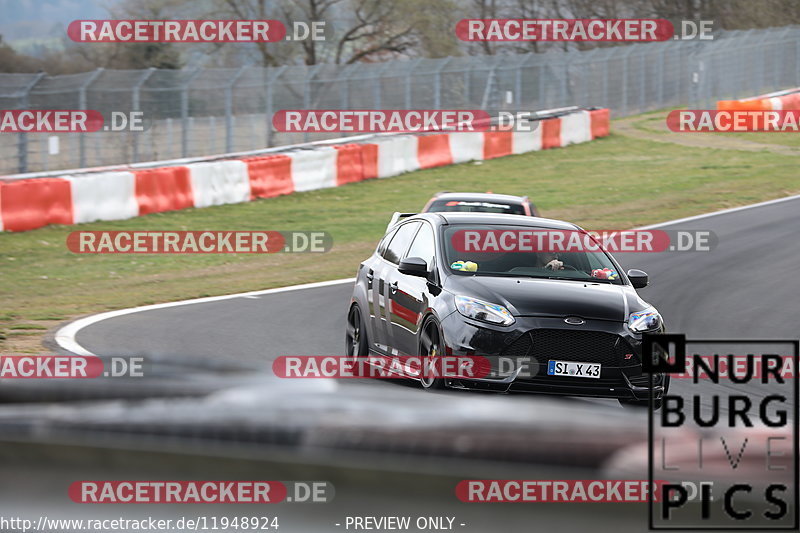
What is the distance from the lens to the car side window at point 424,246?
9.93 meters

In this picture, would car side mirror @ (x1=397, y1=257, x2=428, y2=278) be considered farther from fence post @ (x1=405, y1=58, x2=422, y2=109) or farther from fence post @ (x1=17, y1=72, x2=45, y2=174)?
fence post @ (x1=405, y1=58, x2=422, y2=109)

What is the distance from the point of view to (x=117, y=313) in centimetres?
1401

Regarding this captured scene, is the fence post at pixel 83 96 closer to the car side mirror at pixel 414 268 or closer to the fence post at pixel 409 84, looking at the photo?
the fence post at pixel 409 84

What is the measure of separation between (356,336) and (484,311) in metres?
2.40

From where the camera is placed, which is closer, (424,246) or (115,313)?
(424,246)

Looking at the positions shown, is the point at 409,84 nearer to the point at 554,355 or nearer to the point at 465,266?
the point at 465,266

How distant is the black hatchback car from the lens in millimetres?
8531

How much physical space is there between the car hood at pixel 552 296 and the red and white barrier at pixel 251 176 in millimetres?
13080

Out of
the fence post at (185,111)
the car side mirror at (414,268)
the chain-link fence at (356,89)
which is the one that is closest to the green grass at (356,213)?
the fence post at (185,111)

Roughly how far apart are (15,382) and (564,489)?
230 cm

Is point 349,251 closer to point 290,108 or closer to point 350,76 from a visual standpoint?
point 290,108

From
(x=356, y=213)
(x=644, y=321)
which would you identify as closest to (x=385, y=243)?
(x=644, y=321)

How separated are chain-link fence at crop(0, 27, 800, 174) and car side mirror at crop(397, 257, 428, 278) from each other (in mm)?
16766

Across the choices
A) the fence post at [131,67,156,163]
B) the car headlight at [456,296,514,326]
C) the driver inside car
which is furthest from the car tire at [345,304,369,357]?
the fence post at [131,67,156,163]
